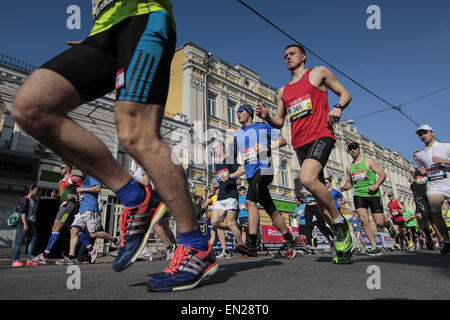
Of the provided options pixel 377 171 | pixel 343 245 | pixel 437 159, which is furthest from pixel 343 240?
pixel 377 171

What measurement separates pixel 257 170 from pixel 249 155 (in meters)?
0.36

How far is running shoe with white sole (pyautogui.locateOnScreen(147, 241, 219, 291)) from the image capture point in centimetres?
143

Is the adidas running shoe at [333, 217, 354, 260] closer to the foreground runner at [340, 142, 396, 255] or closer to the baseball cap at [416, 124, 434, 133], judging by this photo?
the foreground runner at [340, 142, 396, 255]

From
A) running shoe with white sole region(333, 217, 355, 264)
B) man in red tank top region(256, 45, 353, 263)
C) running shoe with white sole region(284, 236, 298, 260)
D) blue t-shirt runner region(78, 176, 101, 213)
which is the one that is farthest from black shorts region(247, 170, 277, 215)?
blue t-shirt runner region(78, 176, 101, 213)

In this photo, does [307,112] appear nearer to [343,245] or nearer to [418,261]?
[343,245]

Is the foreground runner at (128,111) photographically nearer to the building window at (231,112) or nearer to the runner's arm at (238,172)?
the runner's arm at (238,172)

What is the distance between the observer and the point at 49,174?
13.2 m

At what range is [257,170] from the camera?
14.6 feet

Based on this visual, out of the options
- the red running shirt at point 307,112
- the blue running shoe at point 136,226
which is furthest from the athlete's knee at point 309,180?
the blue running shoe at point 136,226

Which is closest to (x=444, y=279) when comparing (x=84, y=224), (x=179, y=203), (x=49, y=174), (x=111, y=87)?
(x=179, y=203)

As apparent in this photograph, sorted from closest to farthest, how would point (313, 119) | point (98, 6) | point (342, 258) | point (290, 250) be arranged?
point (98, 6) → point (342, 258) → point (313, 119) → point (290, 250)

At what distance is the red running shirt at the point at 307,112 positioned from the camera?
322cm

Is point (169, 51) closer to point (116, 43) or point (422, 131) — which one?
point (116, 43)
